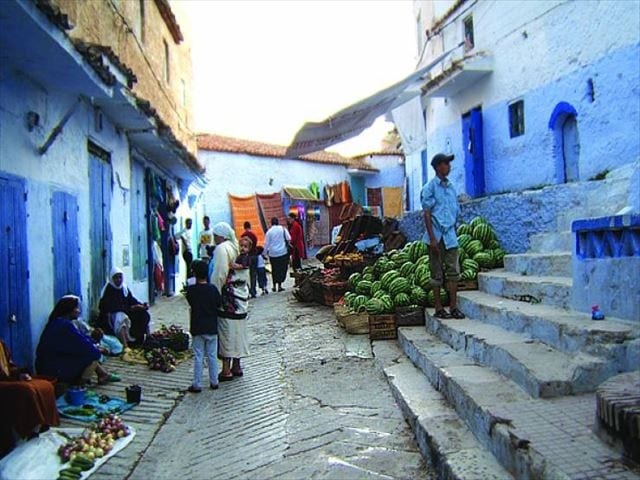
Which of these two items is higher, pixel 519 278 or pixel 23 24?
pixel 23 24

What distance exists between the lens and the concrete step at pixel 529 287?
5.16m

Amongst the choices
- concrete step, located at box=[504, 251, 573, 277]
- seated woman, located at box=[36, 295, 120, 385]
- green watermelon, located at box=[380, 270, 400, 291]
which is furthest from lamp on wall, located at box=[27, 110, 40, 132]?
concrete step, located at box=[504, 251, 573, 277]

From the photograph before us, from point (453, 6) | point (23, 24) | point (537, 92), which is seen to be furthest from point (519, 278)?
point (453, 6)

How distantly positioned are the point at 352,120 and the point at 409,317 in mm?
5779

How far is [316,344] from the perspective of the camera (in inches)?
302

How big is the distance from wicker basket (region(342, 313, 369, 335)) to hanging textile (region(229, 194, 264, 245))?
1531 cm

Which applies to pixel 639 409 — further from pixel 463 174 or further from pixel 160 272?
pixel 463 174

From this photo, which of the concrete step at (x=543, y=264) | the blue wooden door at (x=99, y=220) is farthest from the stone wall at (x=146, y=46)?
the concrete step at (x=543, y=264)

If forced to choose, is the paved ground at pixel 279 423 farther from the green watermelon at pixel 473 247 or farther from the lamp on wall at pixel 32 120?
the lamp on wall at pixel 32 120

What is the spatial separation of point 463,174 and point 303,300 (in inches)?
244

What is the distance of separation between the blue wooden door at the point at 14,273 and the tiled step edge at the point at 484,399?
4.02 meters

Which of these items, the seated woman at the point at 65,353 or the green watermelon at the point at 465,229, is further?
the green watermelon at the point at 465,229

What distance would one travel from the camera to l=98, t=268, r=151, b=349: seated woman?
7539 millimetres

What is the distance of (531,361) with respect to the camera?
3939 mm
